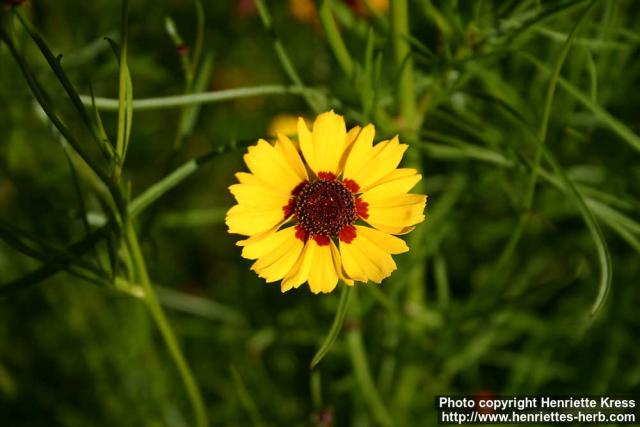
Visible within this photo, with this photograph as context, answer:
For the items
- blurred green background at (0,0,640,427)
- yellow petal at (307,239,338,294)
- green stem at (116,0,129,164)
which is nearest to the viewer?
green stem at (116,0,129,164)

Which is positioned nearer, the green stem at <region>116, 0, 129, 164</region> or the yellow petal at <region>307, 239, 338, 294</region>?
the green stem at <region>116, 0, 129, 164</region>

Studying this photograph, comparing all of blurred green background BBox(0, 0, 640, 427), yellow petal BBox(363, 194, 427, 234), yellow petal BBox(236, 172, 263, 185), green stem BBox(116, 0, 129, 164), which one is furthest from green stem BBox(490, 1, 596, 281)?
green stem BBox(116, 0, 129, 164)

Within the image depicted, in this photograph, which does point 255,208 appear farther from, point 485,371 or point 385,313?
point 485,371

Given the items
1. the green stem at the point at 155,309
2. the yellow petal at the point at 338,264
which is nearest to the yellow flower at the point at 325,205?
the yellow petal at the point at 338,264

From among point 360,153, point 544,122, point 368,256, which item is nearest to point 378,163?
point 360,153

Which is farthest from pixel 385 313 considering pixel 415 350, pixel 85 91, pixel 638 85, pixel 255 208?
pixel 85 91

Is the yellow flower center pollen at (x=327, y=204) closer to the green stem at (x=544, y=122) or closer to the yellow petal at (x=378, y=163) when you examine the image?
the yellow petal at (x=378, y=163)

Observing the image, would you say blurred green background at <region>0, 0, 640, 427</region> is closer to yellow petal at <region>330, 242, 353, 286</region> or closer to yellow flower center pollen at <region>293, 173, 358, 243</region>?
yellow flower center pollen at <region>293, 173, 358, 243</region>

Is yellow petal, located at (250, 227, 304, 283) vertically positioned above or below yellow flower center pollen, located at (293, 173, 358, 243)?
below

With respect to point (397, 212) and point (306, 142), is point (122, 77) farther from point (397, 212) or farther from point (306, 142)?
point (397, 212)
